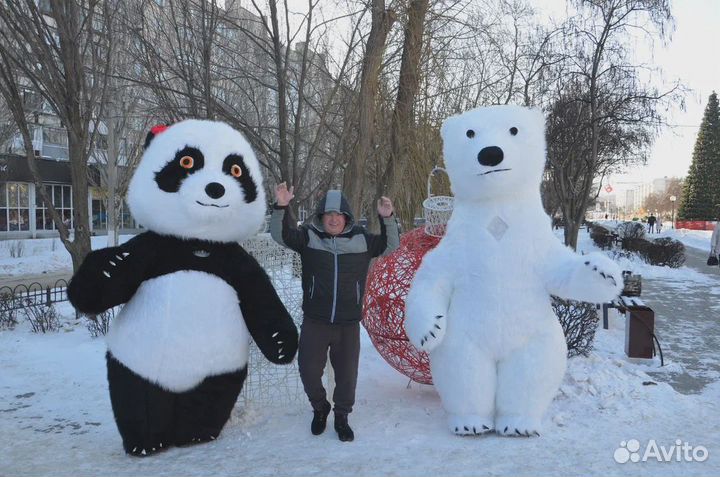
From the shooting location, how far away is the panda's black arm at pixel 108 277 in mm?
3277

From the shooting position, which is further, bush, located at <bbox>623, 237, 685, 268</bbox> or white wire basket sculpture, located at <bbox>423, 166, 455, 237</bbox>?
bush, located at <bbox>623, 237, 685, 268</bbox>

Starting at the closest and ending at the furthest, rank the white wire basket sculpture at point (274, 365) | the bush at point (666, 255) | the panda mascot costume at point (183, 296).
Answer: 1. the panda mascot costume at point (183, 296)
2. the white wire basket sculpture at point (274, 365)
3. the bush at point (666, 255)

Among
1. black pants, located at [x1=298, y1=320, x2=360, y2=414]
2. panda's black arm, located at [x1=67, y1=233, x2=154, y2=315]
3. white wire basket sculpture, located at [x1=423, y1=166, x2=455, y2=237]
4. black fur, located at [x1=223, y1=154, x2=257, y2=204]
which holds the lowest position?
black pants, located at [x1=298, y1=320, x2=360, y2=414]

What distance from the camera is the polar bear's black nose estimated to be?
358cm

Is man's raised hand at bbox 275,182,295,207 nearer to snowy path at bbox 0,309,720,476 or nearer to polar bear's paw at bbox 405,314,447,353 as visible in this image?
polar bear's paw at bbox 405,314,447,353

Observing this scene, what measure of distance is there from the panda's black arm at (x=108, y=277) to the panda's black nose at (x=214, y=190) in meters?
0.53

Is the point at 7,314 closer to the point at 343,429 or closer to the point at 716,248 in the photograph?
the point at 343,429

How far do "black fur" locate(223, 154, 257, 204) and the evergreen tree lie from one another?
3784 cm

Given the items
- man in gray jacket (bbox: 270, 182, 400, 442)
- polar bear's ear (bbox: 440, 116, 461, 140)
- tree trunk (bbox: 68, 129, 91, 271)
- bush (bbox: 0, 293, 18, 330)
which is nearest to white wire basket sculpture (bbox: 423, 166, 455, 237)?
polar bear's ear (bbox: 440, 116, 461, 140)

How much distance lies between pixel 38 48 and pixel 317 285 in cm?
438

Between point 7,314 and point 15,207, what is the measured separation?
2205 centimetres

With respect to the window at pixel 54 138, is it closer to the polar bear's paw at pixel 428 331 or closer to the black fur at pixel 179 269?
the black fur at pixel 179 269

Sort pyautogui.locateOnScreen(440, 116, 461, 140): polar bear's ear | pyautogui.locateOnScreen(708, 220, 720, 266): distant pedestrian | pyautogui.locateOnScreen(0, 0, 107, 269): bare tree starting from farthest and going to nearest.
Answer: pyautogui.locateOnScreen(708, 220, 720, 266): distant pedestrian < pyautogui.locateOnScreen(0, 0, 107, 269): bare tree < pyautogui.locateOnScreen(440, 116, 461, 140): polar bear's ear

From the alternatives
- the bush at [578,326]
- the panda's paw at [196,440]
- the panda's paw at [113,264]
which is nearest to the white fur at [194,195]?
the panda's paw at [113,264]
